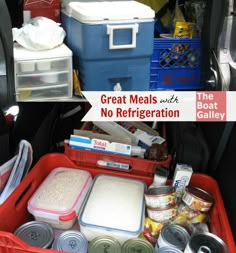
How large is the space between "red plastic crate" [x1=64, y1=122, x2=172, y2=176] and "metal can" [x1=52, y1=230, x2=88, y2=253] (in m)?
0.27

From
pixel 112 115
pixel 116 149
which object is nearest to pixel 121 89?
pixel 112 115

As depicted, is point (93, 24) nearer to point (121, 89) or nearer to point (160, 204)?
A: point (121, 89)

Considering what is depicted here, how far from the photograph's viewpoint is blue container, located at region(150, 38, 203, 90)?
3.11 ft

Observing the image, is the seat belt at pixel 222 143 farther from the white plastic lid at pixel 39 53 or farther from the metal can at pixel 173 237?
the white plastic lid at pixel 39 53

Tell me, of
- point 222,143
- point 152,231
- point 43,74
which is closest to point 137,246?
point 152,231

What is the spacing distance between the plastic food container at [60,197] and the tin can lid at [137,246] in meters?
0.18

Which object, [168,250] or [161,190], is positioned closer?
[168,250]

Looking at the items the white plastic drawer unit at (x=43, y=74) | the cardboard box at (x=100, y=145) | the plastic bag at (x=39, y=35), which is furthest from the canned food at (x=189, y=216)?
the plastic bag at (x=39, y=35)

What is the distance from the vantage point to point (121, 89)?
0.93 meters

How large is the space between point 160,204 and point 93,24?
0.54m

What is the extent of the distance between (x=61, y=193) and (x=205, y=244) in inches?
17.9

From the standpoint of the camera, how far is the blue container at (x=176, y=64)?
0.95 meters

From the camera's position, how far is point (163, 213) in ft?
2.91

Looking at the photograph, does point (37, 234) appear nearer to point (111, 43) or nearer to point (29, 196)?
point (29, 196)
